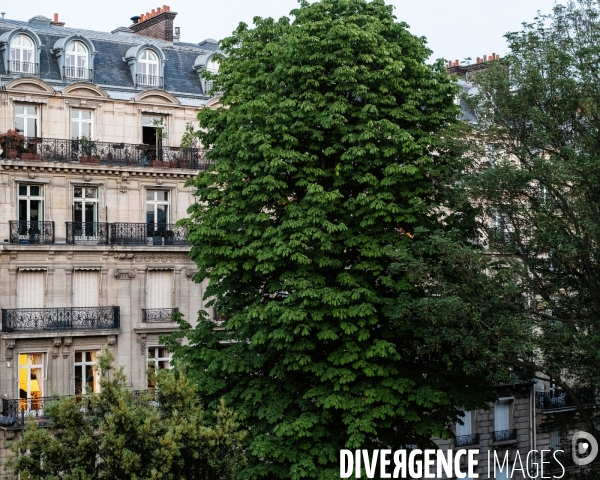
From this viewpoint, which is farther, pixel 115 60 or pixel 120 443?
pixel 115 60

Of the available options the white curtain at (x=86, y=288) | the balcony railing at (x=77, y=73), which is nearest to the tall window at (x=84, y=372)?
the white curtain at (x=86, y=288)

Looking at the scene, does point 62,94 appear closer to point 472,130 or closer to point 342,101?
point 342,101

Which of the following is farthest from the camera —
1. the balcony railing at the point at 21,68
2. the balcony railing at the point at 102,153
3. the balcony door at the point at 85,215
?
the balcony door at the point at 85,215

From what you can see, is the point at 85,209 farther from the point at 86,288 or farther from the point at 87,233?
the point at 86,288

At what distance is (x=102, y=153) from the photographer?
4453 centimetres

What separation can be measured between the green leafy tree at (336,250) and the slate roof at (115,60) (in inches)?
531

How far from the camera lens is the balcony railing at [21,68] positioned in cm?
4392

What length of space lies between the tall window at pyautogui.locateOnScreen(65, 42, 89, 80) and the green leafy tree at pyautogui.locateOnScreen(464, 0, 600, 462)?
19.0m

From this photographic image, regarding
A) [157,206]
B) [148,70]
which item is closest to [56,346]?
[157,206]

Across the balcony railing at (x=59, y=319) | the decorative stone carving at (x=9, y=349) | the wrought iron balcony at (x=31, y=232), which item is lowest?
the decorative stone carving at (x=9, y=349)

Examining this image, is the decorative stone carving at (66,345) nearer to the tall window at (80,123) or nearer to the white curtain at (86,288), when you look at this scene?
the white curtain at (86,288)

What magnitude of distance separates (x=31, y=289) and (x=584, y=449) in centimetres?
2121

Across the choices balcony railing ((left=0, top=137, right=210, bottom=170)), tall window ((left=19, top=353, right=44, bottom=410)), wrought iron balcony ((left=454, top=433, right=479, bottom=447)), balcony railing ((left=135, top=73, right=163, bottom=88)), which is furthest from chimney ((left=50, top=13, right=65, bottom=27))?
wrought iron balcony ((left=454, top=433, right=479, bottom=447))

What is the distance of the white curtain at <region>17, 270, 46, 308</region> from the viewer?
4281 cm
